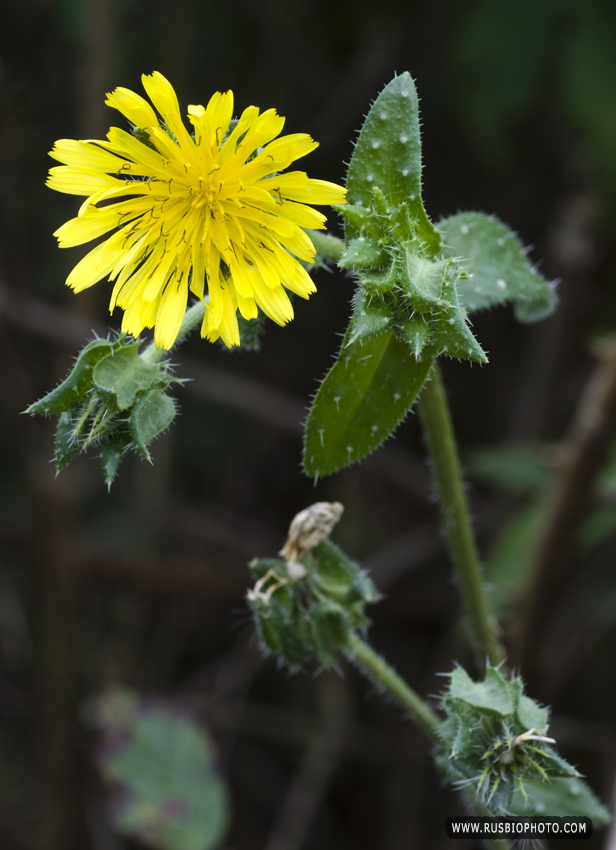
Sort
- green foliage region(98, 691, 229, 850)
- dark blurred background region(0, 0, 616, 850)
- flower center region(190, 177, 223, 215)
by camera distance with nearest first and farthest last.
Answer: flower center region(190, 177, 223, 215), green foliage region(98, 691, 229, 850), dark blurred background region(0, 0, 616, 850)

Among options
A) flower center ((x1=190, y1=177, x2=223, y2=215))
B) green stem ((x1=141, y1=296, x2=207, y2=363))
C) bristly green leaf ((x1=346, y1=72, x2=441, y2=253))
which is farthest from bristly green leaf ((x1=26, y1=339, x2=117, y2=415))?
bristly green leaf ((x1=346, y1=72, x2=441, y2=253))

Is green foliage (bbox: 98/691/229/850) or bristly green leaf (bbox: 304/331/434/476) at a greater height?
bristly green leaf (bbox: 304/331/434/476)

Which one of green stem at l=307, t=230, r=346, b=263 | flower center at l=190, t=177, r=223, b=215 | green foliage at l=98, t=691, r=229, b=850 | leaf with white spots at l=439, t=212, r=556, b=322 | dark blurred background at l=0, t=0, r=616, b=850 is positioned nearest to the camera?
green stem at l=307, t=230, r=346, b=263

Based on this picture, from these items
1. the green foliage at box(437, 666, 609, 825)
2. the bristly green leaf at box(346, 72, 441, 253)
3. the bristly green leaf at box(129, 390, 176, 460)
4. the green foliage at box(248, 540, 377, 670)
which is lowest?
the green foliage at box(437, 666, 609, 825)

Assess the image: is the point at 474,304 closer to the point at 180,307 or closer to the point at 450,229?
the point at 450,229

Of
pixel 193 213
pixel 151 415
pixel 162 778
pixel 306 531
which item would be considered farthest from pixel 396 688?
pixel 162 778

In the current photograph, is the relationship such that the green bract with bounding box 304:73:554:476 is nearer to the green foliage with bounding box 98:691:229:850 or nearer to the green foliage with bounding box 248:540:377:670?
the green foliage with bounding box 248:540:377:670

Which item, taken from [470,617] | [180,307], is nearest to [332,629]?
[470,617]
